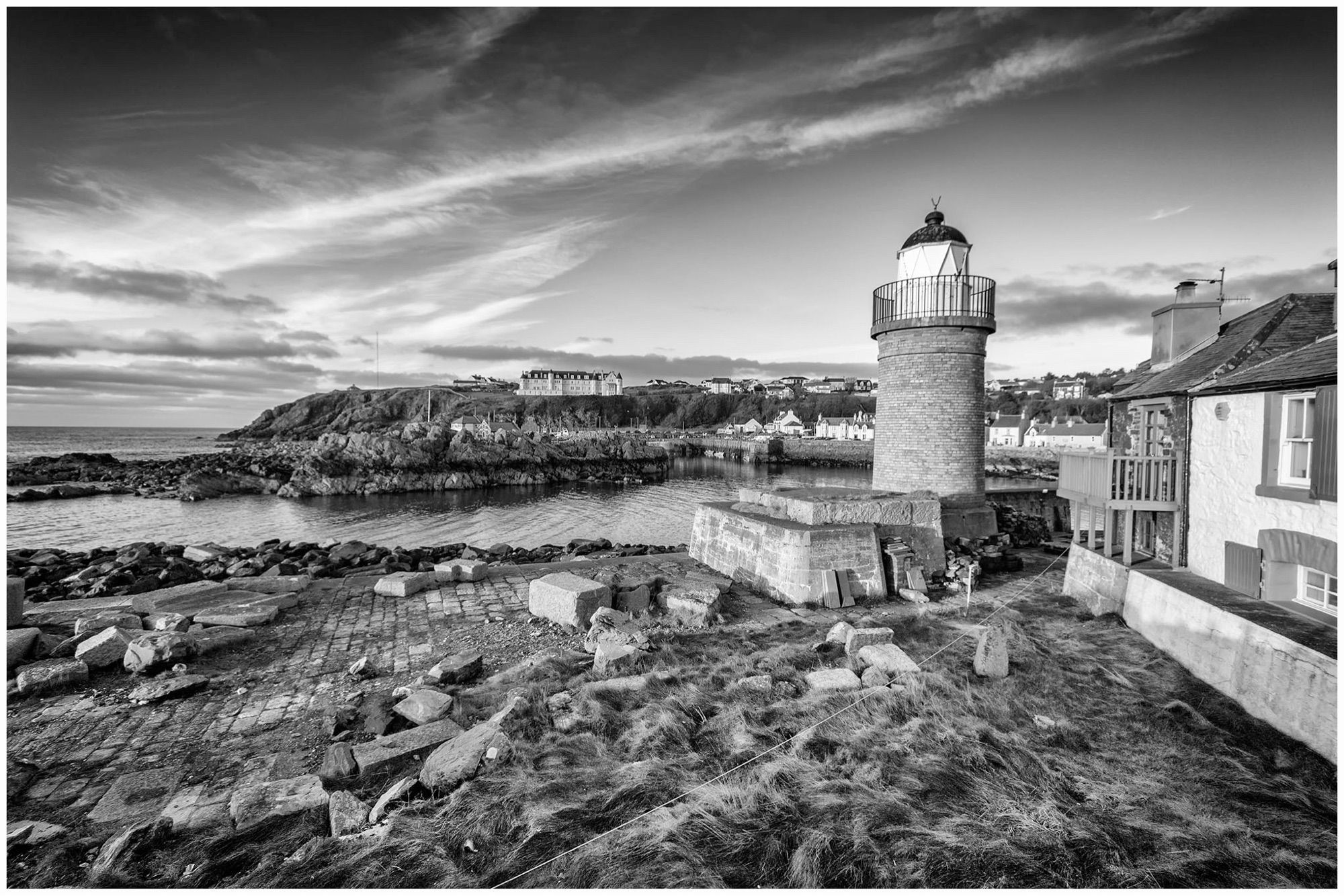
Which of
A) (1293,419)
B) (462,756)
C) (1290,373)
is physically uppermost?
(1290,373)

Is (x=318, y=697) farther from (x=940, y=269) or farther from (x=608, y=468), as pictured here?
(x=608, y=468)

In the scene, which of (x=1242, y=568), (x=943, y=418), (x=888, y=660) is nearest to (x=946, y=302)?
(x=943, y=418)

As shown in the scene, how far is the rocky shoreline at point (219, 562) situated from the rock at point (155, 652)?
4.98m

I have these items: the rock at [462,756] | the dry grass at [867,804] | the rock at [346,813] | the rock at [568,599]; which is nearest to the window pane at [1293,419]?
the dry grass at [867,804]

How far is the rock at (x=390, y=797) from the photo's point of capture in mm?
4652

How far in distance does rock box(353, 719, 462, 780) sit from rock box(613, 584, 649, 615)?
4271 mm

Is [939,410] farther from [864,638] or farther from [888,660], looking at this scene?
[888,660]

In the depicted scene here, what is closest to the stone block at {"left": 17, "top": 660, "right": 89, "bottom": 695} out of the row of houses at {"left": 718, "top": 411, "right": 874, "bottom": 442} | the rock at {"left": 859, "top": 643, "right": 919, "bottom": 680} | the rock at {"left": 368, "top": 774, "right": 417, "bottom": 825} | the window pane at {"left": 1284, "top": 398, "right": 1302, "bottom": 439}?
the rock at {"left": 368, "top": 774, "right": 417, "bottom": 825}

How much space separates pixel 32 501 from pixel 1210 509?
2049 inches

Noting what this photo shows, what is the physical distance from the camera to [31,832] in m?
4.55

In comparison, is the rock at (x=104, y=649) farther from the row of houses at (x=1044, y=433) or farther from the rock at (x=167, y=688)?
the row of houses at (x=1044, y=433)

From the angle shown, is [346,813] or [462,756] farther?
[462,756]

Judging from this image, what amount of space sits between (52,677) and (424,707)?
4433 millimetres

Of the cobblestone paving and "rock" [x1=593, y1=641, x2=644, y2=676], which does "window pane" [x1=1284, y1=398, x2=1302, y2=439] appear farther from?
"rock" [x1=593, y1=641, x2=644, y2=676]
